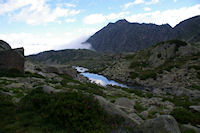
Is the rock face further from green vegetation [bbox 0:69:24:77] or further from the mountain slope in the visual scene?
the mountain slope

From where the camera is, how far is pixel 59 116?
21.5ft

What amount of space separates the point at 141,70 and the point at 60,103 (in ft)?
159

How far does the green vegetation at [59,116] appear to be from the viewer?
617cm

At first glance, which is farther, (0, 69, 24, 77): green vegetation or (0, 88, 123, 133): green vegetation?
(0, 69, 24, 77): green vegetation

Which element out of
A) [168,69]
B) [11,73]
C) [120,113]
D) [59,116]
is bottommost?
[120,113]

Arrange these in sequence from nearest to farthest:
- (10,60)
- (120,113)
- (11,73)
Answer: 1. (120,113)
2. (11,73)
3. (10,60)

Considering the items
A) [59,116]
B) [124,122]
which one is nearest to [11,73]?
[59,116]

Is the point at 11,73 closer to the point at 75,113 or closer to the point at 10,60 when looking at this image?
the point at 10,60

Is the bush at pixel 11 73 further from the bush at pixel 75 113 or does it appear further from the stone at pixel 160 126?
the stone at pixel 160 126

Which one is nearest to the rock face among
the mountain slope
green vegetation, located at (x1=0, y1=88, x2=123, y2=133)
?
green vegetation, located at (x1=0, y1=88, x2=123, y2=133)

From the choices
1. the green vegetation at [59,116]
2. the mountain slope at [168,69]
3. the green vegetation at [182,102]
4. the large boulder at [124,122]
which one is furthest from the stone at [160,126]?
the mountain slope at [168,69]

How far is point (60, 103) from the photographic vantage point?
6.88 m

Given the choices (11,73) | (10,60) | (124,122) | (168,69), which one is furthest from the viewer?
(168,69)

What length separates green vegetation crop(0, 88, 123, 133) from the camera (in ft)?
20.2
